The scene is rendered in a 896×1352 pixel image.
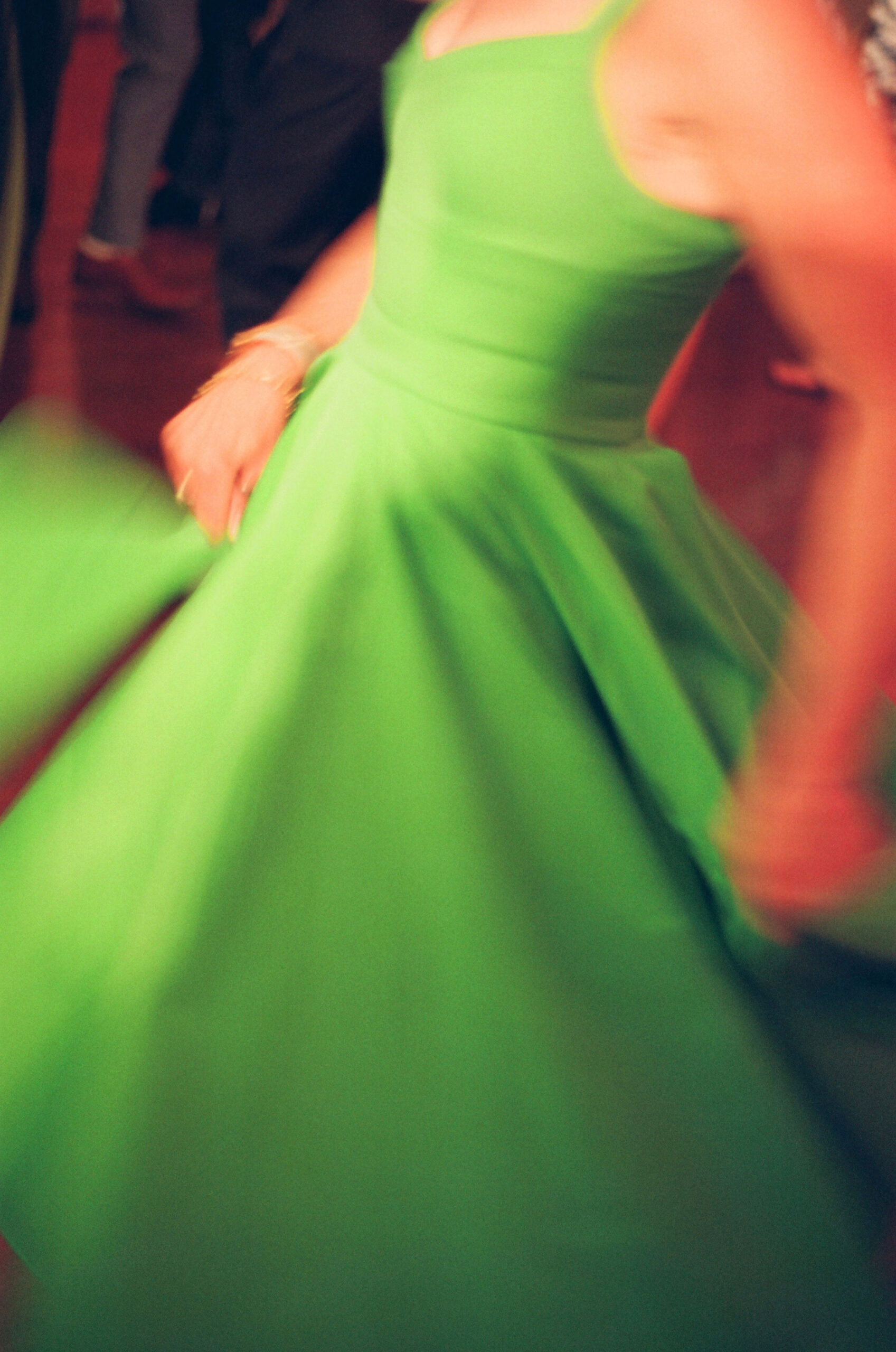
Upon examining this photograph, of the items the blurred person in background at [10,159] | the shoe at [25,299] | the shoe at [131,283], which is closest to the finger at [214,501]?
the blurred person in background at [10,159]

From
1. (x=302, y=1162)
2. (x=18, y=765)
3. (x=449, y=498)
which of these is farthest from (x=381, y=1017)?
(x=18, y=765)

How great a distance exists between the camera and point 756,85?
0.44 m

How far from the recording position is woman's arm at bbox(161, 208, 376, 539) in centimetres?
74

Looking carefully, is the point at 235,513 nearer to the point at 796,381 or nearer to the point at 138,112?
the point at 138,112

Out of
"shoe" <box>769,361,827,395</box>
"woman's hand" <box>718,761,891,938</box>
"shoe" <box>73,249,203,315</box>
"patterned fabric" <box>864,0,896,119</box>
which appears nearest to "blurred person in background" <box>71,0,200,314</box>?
"shoe" <box>73,249,203,315</box>

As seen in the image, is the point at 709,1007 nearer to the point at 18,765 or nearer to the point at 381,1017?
the point at 381,1017

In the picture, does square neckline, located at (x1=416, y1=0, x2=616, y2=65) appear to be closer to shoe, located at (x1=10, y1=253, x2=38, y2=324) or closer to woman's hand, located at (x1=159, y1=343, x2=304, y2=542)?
woman's hand, located at (x1=159, y1=343, x2=304, y2=542)

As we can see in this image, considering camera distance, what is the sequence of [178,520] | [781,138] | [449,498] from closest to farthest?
1. [781,138]
2. [449,498]
3. [178,520]

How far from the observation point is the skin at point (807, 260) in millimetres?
440

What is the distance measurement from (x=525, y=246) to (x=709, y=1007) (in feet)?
1.47

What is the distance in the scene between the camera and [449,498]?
2.15ft

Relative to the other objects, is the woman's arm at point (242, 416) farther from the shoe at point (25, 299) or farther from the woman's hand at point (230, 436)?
the shoe at point (25, 299)

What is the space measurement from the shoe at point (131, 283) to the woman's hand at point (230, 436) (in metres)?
1.63

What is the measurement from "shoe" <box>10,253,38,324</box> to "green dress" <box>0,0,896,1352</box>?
1.54m
